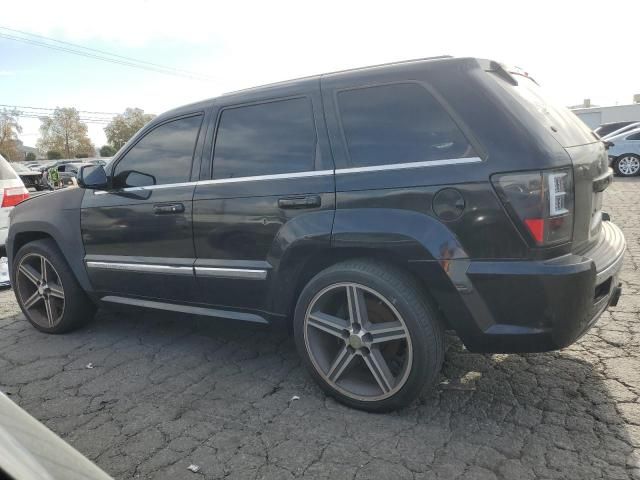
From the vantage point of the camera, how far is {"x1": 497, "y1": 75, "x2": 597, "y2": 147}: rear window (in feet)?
8.14

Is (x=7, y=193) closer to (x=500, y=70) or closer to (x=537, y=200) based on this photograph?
(x=500, y=70)

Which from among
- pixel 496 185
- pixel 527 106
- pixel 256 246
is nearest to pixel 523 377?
pixel 496 185

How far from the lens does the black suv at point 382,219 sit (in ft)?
7.61

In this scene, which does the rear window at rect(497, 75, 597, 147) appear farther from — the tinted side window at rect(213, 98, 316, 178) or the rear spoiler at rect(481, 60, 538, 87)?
the tinted side window at rect(213, 98, 316, 178)

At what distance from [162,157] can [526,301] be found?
260cm

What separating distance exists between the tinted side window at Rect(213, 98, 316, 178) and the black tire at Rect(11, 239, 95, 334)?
1.80 meters

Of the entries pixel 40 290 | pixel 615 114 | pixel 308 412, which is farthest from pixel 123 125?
pixel 308 412

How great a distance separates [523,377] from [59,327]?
3.68 m

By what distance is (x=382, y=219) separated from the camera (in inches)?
101

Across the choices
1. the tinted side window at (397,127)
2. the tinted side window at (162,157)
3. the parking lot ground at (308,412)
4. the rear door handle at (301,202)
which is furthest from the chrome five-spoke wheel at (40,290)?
the tinted side window at (397,127)

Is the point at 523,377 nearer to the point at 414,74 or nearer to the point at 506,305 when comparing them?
the point at 506,305

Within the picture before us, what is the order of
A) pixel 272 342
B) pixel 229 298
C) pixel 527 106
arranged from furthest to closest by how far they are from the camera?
pixel 272 342 < pixel 229 298 < pixel 527 106

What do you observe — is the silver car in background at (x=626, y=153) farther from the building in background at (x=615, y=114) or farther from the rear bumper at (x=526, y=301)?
the building in background at (x=615, y=114)

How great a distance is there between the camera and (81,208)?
12.8 feet
